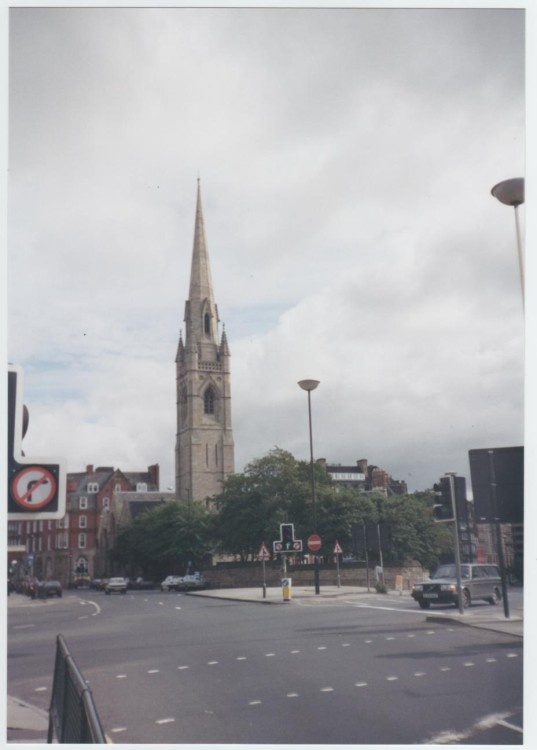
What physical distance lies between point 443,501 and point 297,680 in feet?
17.8

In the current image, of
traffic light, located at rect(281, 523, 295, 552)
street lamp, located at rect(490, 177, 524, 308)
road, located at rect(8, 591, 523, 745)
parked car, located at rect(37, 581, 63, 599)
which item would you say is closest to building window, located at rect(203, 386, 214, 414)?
parked car, located at rect(37, 581, 63, 599)

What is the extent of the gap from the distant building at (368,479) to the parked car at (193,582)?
24.8 ft

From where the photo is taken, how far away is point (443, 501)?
1180 centimetres

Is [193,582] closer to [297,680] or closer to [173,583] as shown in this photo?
[173,583]

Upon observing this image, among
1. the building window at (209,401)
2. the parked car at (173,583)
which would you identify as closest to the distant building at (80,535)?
the parked car at (173,583)

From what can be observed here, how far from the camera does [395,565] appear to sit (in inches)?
808

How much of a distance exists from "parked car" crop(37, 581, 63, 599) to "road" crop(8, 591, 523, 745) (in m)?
17.3

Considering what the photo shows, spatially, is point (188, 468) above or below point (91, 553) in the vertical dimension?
above

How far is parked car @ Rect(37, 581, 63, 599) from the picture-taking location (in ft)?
94.2

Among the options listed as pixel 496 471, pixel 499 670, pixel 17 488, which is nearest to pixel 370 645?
pixel 499 670

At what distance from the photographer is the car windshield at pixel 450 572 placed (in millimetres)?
14398

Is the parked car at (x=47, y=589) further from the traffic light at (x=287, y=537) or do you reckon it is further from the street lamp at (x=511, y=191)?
the street lamp at (x=511, y=191)
